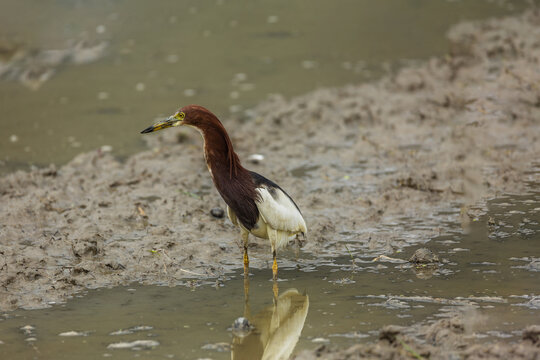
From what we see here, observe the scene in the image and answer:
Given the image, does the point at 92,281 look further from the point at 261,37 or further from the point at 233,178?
the point at 261,37

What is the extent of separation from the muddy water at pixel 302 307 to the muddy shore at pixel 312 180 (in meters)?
0.26

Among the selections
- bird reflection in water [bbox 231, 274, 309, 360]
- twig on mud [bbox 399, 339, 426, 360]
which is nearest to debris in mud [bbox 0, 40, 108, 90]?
bird reflection in water [bbox 231, 274, 309, 360]

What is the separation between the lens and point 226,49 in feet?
39.3

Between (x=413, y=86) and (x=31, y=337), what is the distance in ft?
21.1

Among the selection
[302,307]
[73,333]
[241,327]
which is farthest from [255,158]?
[73,333]

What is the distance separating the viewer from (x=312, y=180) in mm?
7543

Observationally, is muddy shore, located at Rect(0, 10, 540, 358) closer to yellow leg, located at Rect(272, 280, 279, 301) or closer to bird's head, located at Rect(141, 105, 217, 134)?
yellow leg, located at Rect(272, 280, 279, 301)

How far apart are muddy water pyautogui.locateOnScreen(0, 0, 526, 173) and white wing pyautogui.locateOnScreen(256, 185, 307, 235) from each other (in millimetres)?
3580

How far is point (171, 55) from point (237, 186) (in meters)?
7.02

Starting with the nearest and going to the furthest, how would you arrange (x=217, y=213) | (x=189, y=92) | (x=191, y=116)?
1. (x=191, y=116)
2. (x=217, y=213)
3. (x=189, y=92)

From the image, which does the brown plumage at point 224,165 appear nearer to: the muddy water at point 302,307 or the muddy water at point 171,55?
the muddy water at point 302,307

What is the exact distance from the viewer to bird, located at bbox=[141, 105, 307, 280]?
5.20 metres

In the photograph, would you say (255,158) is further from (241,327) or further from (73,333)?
(73,333)

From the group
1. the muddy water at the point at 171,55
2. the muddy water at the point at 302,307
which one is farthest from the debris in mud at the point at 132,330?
the muddy water at the point at 171,55
